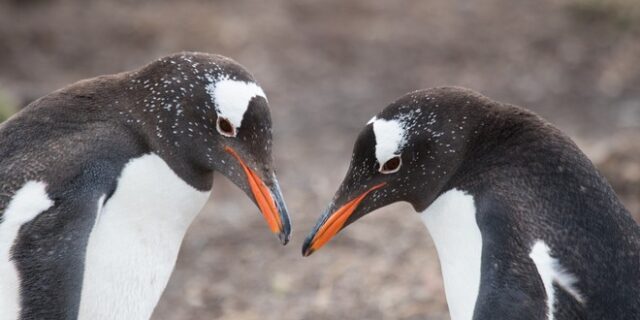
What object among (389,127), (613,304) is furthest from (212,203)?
(613,304)

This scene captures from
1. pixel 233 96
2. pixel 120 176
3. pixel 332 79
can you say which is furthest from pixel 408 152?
pixel 332 79

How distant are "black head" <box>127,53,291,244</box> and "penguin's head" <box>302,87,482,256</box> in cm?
36

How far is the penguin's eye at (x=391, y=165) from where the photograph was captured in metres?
4.95

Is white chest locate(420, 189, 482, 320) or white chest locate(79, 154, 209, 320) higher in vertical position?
white chest locate(420, 189, 482, 320)

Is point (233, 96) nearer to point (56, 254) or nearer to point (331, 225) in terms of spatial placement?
point (331, 225)

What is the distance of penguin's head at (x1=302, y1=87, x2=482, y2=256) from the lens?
15.9ft

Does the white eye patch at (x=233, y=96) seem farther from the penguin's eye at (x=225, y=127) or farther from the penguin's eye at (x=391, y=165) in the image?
the penguin's eye at (x=391, y=165)

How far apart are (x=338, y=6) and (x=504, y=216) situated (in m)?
7.85

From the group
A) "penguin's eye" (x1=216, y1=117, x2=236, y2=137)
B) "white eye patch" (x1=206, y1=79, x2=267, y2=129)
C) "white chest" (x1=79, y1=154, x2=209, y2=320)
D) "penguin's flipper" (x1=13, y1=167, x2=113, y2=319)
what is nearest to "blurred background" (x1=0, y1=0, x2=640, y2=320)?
"white chest" (x1=79, y1=154, x2=209, y2=320)

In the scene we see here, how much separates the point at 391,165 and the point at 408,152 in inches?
4.3

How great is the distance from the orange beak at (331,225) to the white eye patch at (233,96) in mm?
623

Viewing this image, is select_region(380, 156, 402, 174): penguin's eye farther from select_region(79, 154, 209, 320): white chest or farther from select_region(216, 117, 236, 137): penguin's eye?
select_region(79, 154, 209, 320): white chest

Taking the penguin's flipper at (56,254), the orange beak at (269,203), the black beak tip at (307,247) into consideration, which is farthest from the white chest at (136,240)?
the black beak tip at (307,247)

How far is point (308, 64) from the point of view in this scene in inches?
432
